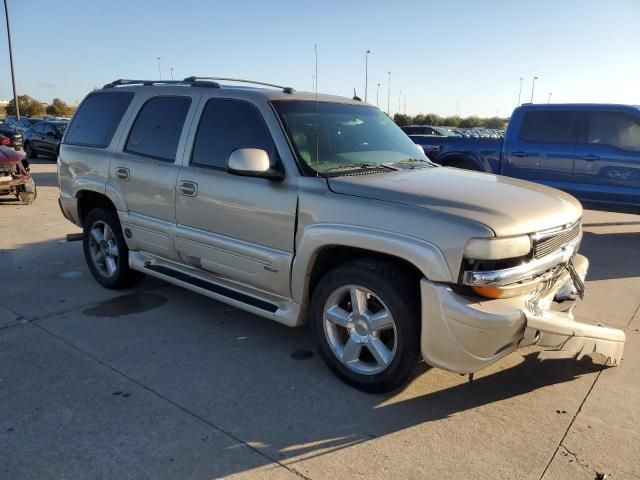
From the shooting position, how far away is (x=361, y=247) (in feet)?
10.5

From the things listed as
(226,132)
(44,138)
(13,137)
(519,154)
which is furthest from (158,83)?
(13,137)

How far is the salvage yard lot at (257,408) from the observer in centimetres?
273

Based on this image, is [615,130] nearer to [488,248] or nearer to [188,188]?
[488,248]

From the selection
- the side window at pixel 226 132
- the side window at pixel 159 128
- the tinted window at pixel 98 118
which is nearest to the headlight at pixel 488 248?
the side window at pixel 226 132

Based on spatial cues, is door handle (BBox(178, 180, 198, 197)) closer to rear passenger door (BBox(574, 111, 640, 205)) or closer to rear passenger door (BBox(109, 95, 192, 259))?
rear passenger door (BBox(109, 95, 192, 259))

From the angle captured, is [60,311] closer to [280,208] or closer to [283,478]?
[280,208]

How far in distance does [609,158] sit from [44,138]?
61.2ft

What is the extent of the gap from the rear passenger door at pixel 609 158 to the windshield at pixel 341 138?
5.01 meters

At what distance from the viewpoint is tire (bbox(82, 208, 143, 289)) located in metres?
5.14

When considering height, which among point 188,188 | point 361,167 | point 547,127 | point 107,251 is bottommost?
point 107,251

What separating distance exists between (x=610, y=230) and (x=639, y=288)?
3544 mm

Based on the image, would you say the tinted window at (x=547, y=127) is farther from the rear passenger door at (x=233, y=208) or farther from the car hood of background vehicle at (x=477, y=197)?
the rear passenger door at (x=233, y=208)

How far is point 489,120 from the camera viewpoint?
2525 inches

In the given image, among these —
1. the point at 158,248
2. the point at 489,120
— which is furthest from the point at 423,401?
the point at 489,120
